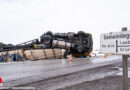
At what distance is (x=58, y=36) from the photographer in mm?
24766

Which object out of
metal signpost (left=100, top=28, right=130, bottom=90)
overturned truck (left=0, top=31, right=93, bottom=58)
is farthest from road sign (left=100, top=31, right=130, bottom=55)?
overturned truck (left=0, top=31, right=93, bottom=58)

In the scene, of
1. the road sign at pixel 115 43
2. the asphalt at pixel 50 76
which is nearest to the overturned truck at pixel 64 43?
the asphalt at pixel 50 76

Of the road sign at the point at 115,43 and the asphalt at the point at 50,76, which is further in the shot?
the asphalt at the point at 50,76

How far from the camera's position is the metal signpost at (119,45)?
10.2 feet

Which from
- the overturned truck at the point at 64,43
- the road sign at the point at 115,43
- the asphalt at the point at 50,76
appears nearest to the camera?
the road sign at the point at 115,43

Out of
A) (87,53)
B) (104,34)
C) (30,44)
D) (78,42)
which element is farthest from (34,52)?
(104,34)

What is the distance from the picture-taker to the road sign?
311 centimetres

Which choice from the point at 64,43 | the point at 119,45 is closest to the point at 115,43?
the point at 119,45

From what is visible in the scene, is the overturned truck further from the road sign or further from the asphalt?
the road sign

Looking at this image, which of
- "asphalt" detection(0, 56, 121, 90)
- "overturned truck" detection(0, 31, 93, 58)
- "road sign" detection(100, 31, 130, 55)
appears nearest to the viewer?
"road sign" detection(100, 31, 130, 55)

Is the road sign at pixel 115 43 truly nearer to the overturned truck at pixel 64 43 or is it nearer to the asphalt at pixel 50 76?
the asphalt at pixel 50 76

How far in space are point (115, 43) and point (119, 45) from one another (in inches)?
3.7

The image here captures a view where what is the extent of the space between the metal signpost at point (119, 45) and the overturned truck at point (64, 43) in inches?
754

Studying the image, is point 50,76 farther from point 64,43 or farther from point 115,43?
point 64,43
